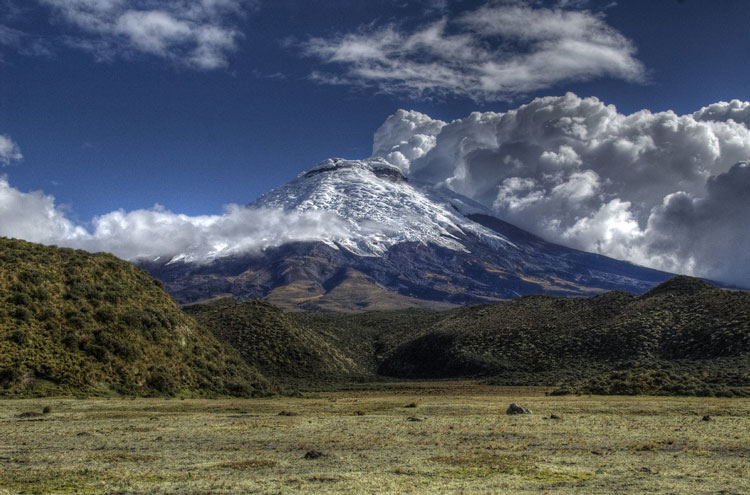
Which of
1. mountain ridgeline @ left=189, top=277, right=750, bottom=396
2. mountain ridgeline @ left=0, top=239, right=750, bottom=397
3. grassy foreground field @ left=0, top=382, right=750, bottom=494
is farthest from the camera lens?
mountain ridgeline @ left=189, top=277, right=750, bottom=396

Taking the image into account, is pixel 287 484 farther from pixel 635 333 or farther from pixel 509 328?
pixel 509 328

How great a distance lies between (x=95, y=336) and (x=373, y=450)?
1372 inches

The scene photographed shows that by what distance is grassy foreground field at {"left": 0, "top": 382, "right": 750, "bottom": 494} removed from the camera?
1529cm

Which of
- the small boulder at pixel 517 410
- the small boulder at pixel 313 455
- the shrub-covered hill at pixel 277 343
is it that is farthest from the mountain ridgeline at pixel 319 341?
the small boulder at pixel 313 455

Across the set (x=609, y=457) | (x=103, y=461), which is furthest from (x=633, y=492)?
(x=103, y=461)

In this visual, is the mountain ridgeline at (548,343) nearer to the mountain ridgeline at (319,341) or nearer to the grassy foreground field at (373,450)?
the mountain ridgeline at (319,341)

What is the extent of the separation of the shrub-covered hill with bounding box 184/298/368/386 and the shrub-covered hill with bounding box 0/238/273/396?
1316 cm

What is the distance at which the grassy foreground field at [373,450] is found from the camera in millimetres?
15289

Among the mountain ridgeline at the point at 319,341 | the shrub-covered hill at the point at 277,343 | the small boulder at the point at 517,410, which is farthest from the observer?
the shrub-covered hill at the point at 277,343

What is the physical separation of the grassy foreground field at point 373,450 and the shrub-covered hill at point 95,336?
229 inches

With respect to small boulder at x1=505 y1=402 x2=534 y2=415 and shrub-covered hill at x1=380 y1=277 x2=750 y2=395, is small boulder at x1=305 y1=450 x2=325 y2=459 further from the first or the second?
shrub-covered hill at x1=380 y1=277 x2=750 y2=395

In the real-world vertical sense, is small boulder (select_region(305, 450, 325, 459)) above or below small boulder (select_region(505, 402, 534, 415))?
above

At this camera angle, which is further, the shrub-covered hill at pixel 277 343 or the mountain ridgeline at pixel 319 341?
the shrub-covered hill at pixel 277 343

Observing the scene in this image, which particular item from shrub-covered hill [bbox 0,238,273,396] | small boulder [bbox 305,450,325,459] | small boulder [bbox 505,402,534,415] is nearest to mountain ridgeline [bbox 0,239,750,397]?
shrub-covered hill [bbox 0,238,273,396]
